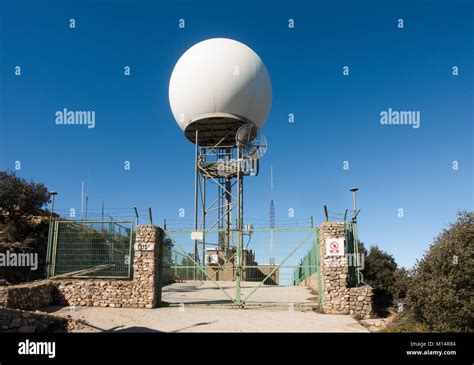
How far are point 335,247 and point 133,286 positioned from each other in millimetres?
6805

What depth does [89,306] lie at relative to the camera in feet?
41.0

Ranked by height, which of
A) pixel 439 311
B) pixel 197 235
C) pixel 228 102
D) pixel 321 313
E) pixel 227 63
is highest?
pixel 227 63

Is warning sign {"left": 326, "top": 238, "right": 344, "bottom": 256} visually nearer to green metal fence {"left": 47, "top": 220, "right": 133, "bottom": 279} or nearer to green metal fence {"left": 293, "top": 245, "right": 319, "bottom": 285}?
green metal fence {"left": 293, "top": 245, "right": 319, "bottom": 285}

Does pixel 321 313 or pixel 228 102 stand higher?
pixel 228 102

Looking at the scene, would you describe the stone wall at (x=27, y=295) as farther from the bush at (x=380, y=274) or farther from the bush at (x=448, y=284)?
the bush at (x=380, y=274)

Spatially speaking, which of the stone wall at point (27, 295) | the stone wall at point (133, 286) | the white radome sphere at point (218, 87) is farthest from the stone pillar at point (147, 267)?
the white radome sphere at point (218, 87)

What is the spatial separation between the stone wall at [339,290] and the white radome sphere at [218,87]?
12.2 meters

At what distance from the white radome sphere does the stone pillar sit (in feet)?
36.1

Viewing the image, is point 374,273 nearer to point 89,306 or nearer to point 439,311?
point 439,311

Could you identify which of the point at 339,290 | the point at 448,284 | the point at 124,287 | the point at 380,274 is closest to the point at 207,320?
the point at 124,287

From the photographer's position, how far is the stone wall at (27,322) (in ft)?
25.2
